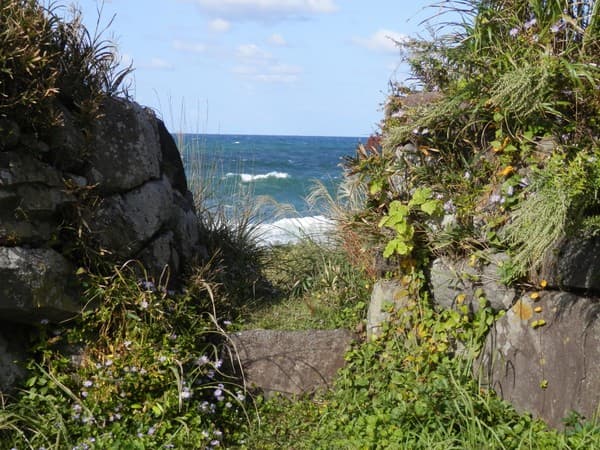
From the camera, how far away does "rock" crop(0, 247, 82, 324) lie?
4.48 meters

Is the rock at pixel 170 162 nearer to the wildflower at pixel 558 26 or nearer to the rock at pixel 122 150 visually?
the rock at pixel 122 150

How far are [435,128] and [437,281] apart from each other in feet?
3.41

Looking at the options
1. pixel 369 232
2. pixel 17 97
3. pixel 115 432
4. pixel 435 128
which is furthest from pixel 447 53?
pixel 115 432

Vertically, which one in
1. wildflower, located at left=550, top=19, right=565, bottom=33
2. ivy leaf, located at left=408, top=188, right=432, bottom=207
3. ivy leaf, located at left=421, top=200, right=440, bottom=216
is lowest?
ivy leaf, located at left=421, top=200, right=440, bottom=216

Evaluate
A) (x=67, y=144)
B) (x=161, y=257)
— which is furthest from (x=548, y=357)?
(x=67, y=144)

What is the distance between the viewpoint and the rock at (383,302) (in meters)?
5.17

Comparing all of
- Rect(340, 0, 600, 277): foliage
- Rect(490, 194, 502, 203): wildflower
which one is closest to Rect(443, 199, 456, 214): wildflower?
Rect(340, 0, 600, 277): foliage

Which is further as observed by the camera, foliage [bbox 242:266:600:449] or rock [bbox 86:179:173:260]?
rock [bbox 86:179:173:260]

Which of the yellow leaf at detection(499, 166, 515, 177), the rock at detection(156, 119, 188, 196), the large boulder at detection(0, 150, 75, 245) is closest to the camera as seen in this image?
the large boulder at detection(0, 150, 75, 245)

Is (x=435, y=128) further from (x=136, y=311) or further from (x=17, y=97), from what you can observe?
(x=17, y=97)

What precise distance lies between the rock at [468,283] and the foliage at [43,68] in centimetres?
261

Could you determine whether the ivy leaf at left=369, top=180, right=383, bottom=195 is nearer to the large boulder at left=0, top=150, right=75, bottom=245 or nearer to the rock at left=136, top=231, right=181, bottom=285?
the rock at left=136, top=231, right=181, bottom=285

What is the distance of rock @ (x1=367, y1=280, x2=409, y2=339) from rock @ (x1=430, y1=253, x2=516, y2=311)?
9.7 inches

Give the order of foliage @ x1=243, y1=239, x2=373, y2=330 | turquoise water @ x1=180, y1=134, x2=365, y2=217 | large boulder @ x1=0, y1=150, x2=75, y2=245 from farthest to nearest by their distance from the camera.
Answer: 1. turquoise water @ x1=180, y1=134, x2=365, y2=217
2. foliage @ x1=243, y1=239, x2=373, y2=330
3. large boulder @ x1=0, y1=150, x2=75, y2=245
